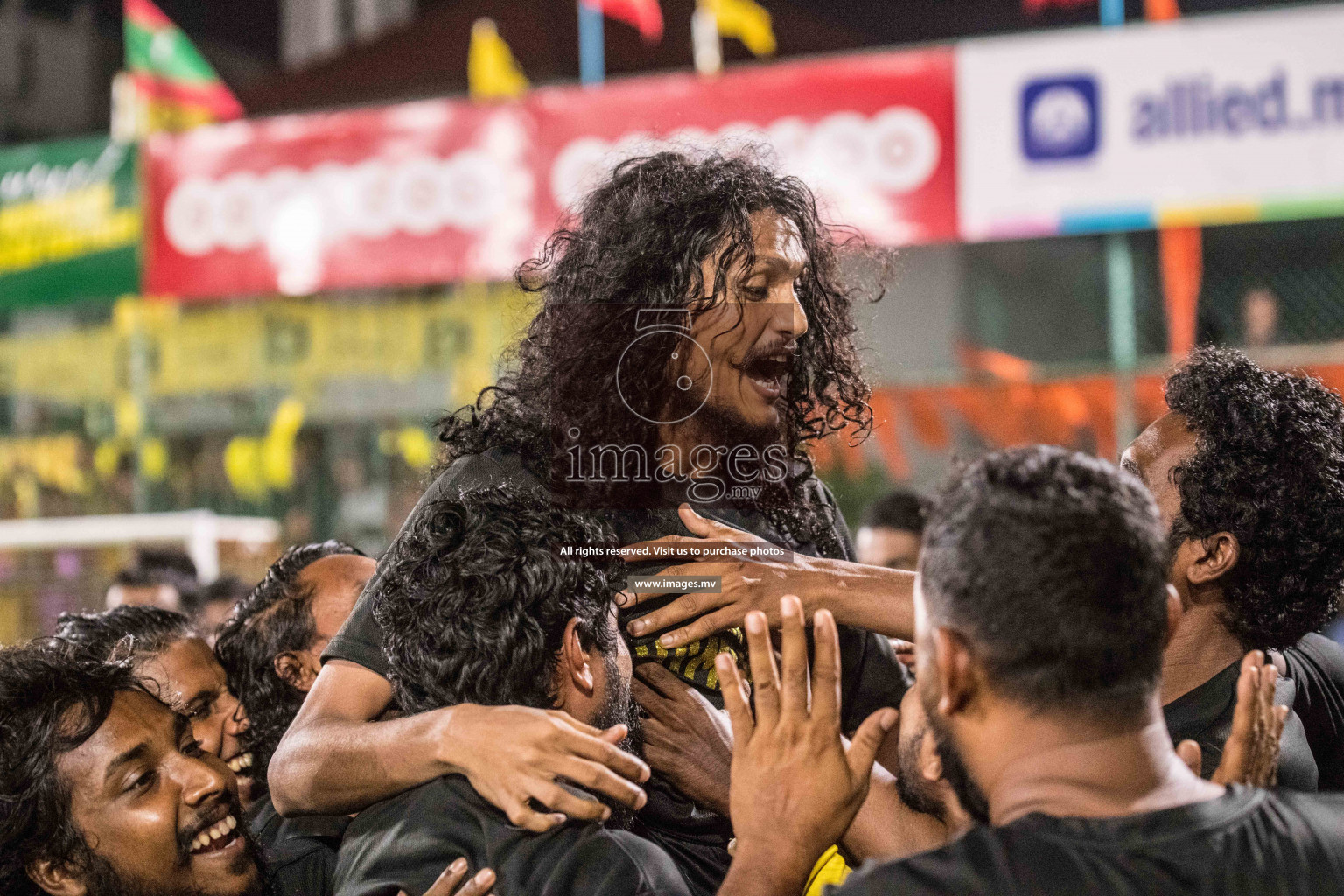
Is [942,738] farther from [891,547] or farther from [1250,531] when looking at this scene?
[891,547]

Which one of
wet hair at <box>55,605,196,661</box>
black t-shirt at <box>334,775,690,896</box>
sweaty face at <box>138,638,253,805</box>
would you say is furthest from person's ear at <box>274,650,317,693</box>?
black t-shirt at <box>334,775,690,896</box>

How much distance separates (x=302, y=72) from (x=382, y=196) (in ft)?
19.7

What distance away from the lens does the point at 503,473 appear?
2.57 m

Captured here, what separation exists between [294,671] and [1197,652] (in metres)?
2.10

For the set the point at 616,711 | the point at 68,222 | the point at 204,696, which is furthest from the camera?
the point at 68,222

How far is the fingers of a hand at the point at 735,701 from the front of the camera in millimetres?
2016

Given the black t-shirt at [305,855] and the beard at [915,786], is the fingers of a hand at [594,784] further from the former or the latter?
the black t-shirt at [305,855]

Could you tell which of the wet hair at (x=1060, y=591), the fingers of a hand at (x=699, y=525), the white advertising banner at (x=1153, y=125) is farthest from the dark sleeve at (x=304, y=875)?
the white advertising banner at (x=1153, y=125)

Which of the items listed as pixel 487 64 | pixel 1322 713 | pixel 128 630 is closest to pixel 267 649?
pixel 128 630

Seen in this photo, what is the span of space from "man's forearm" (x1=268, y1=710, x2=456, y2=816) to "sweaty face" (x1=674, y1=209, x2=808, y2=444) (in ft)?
2.85

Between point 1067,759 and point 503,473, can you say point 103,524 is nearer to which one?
point 503,473

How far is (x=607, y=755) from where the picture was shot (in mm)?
2021

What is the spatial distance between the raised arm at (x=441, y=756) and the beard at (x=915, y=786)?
1.49 feet

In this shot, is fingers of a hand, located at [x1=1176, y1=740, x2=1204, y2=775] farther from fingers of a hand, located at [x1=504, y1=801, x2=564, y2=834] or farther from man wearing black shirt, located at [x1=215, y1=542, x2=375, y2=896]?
man wearing black shirt, located at [x1=215, y1=542, x2=375, y2=896]
